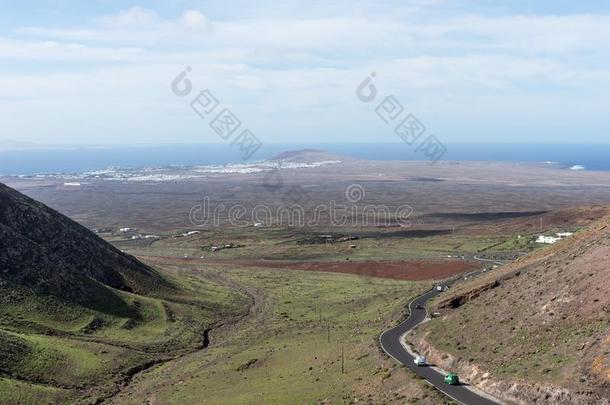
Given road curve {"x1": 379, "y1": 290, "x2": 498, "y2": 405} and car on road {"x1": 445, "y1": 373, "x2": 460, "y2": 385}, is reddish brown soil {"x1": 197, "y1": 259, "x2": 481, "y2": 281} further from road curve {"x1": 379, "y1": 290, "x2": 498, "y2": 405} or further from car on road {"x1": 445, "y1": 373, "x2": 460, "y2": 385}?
car on road {"x1": 445, "y1": 373, "x2": 460, "y2": 385}

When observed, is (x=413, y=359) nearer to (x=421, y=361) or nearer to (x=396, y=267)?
(x=421, y=361)

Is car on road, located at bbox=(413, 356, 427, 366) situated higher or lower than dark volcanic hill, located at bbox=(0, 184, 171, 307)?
lower

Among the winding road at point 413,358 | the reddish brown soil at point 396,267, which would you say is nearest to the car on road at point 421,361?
the winding road at point 413,358

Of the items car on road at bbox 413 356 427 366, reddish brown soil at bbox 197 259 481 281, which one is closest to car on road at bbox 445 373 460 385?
car on road at bbox 413 356 427 366

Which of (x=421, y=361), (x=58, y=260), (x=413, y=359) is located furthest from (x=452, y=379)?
(x=58, y=260)

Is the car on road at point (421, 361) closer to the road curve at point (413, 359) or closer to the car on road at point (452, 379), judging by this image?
the road curve at point (413, 359)

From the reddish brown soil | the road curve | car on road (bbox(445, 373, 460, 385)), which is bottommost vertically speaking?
the reddish brown soil

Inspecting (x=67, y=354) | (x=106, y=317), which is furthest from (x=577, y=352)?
(x=106, y=317)
